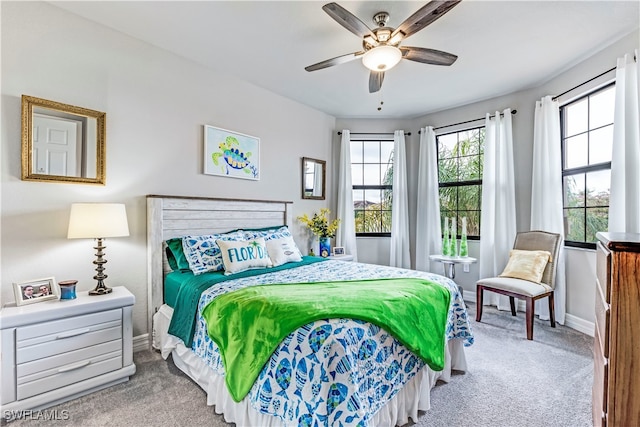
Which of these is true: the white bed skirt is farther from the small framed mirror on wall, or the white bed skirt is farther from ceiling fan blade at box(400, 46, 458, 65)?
the small framed mirror on wall

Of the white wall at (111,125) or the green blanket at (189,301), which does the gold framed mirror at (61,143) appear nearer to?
the white wall at (111,125)

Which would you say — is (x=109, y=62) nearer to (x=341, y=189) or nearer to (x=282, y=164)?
(x=282, y=164)

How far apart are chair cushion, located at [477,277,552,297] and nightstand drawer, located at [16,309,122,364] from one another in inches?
131

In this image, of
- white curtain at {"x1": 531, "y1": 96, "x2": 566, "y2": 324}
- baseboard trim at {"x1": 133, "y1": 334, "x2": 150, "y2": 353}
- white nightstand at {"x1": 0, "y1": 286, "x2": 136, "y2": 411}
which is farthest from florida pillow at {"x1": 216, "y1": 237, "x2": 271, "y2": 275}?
white curtain at {"x1": 531, "y1": 96, "x2": 566, "y2": 324}

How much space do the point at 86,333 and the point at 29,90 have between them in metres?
1.71


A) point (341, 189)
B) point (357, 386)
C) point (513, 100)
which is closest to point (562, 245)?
point (513, 100)

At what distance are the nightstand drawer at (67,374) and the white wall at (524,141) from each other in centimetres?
Answer: 340

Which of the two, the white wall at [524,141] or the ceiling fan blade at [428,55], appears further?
the white wall at [524,141]

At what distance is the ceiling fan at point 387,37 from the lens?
5.83 feet

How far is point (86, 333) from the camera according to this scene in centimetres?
196

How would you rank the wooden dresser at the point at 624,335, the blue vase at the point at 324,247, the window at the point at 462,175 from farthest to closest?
the window at the point at 462,175, the blue vase at the point at 324,247, the wooden dresser at the point at 624,335

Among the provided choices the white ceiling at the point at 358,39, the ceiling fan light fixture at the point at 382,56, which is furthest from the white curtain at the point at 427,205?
the ceiling fan light fixture at the point at 382,56

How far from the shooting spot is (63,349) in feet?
6.17

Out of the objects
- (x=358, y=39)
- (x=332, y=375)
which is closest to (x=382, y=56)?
(x=358, y=39)
